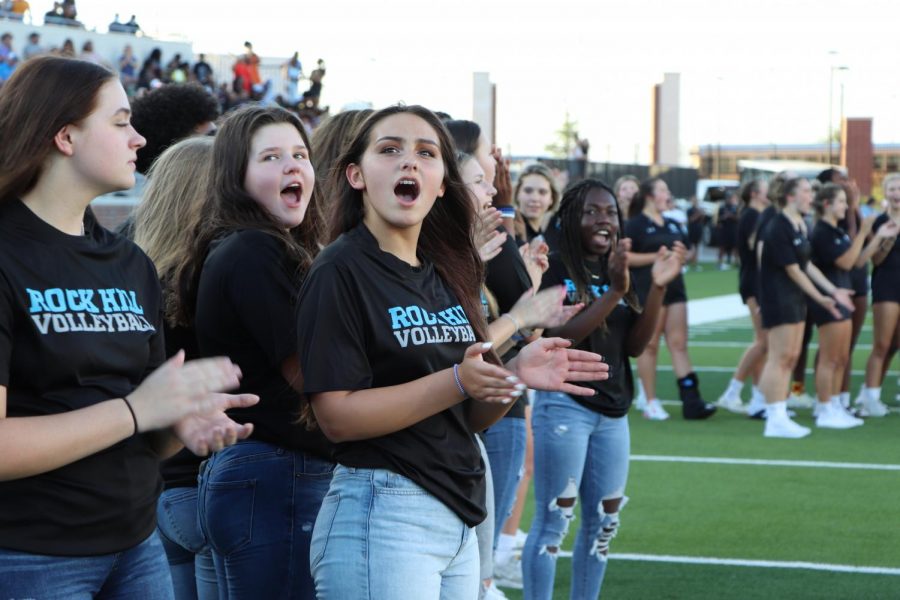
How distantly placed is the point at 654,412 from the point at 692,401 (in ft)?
1.18

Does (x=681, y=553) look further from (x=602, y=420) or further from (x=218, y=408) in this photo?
(x=218, y=408)

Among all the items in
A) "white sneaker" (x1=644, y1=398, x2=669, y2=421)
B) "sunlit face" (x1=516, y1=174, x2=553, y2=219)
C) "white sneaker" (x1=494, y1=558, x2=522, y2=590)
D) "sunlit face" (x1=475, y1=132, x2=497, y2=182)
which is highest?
"sunlit face" (x1=475, y1=132, x2=497, y2=182)

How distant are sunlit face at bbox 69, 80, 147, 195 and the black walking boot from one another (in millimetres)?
8734

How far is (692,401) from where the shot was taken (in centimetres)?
1082

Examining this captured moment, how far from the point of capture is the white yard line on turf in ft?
28.5

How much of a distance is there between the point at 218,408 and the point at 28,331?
16.2 inches

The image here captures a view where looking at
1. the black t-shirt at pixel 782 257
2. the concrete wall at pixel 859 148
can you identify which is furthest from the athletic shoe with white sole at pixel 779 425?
the concrete wall at pixel 859 148

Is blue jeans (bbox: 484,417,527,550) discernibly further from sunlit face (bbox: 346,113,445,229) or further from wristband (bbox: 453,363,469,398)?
wristband (bbox: 453,363,469,398)

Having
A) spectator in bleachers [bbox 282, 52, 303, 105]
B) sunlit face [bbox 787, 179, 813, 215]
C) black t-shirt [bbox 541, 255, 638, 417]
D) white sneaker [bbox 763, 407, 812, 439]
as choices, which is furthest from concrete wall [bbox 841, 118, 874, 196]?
black t-shirt [bbox 541, 255, 638, 417]

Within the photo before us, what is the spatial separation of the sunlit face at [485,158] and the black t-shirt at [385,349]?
1.93 meters

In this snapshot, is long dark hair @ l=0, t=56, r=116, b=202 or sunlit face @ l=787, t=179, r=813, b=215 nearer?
long dark hair @ l=0, t=56, r=116, b=202

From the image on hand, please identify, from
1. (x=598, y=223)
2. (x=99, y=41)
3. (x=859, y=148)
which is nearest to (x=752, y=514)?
(x=598, y=223)

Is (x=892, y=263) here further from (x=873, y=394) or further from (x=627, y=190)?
(x=627, y=190)

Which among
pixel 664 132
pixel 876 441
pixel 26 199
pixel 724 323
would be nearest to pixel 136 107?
pixel 26 199
